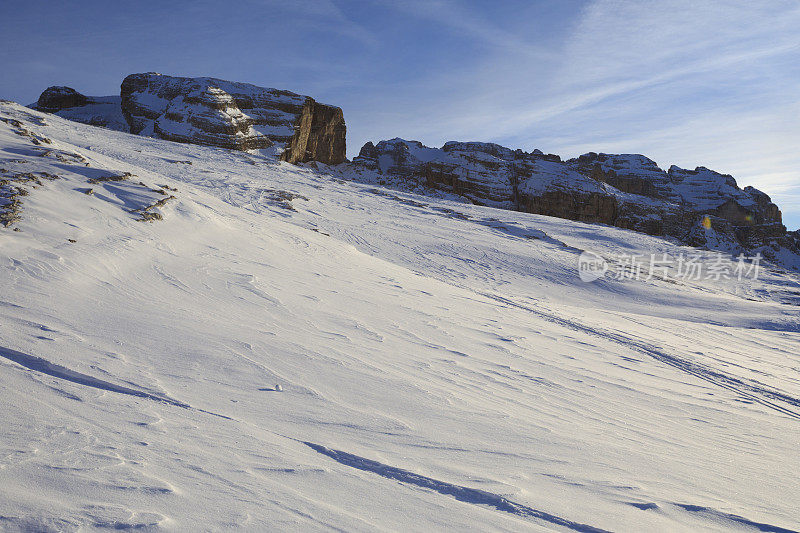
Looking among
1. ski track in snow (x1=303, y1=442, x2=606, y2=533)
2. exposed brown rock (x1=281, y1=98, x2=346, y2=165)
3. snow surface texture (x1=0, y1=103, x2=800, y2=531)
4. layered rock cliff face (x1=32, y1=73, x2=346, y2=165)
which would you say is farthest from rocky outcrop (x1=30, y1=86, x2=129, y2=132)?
ski track in snow (x1=303, y1=442, x2=606, y2=533)

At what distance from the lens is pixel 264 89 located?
45.9 meters

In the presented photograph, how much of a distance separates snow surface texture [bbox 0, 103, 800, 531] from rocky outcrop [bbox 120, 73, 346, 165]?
32.5 meters

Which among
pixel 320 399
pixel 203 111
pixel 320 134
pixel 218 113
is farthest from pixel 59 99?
pixel 320 399

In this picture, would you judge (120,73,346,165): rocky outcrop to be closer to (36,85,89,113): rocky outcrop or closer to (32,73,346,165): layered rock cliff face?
(32,73,346,165): layered rock cliff face

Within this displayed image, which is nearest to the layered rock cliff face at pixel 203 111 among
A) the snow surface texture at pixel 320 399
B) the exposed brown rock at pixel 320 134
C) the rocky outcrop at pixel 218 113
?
the rocky outcrop at pixel 218 113

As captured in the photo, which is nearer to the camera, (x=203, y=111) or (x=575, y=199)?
(x=203, y=111)

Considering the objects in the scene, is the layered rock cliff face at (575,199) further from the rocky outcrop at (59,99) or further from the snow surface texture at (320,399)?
the snow surface texture at (320,399)

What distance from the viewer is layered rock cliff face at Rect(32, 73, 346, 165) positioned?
3688cm

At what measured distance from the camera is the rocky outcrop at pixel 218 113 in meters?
36.7

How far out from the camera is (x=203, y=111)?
124 ft

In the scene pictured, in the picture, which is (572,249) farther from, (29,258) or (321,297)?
(29,258)

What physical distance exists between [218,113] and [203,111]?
1313 mm

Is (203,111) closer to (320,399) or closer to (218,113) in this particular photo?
(218,113)

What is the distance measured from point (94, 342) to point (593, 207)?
56402mm
